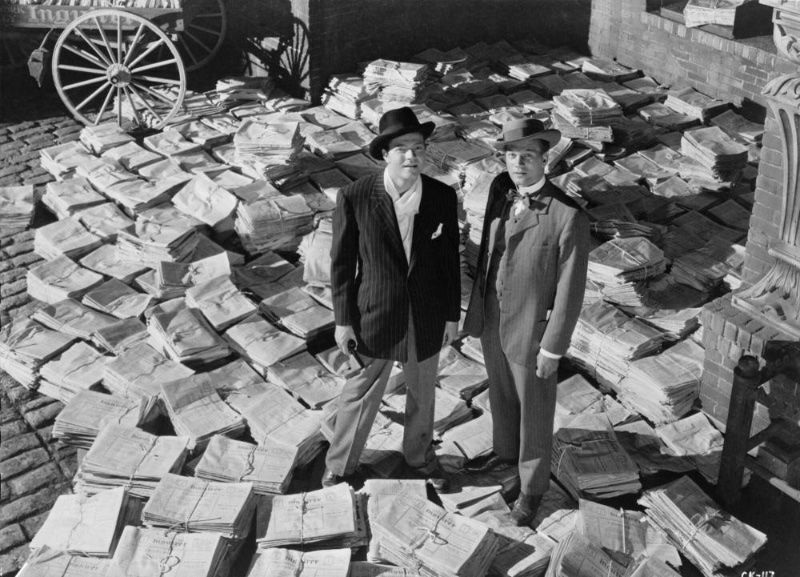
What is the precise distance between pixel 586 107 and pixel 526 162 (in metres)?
4.53

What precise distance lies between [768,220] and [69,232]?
506cm

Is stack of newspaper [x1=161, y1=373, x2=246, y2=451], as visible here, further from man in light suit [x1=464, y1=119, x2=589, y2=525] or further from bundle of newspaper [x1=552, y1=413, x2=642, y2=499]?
bundle of newspaper [x1=552, y1=413, x2=642, y2=499]

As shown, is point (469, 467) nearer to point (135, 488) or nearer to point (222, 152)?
point (135, 488)

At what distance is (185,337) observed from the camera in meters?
6.28

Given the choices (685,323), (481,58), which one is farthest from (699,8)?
(685,323)

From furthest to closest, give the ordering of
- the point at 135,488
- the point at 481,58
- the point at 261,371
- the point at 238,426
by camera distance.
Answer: the point at 481,58, the point at 261,371, the point at 238,426, the point at 135,488

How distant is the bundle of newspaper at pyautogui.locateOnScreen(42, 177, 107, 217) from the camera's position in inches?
310

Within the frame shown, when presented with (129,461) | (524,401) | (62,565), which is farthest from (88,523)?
(524,401)

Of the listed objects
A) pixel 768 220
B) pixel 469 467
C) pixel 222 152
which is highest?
pixel 768 220

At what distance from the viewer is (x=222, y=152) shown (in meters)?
8.66

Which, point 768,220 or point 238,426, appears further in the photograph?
point 238,426

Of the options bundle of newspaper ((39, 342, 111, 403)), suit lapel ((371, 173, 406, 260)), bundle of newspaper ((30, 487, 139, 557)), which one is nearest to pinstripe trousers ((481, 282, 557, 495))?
suit lapel ((371, 173, 406, 260))

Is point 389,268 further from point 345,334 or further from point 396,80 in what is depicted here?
point 396,80

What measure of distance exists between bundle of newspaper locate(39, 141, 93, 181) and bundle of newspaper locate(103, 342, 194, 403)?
2928 millimetres
